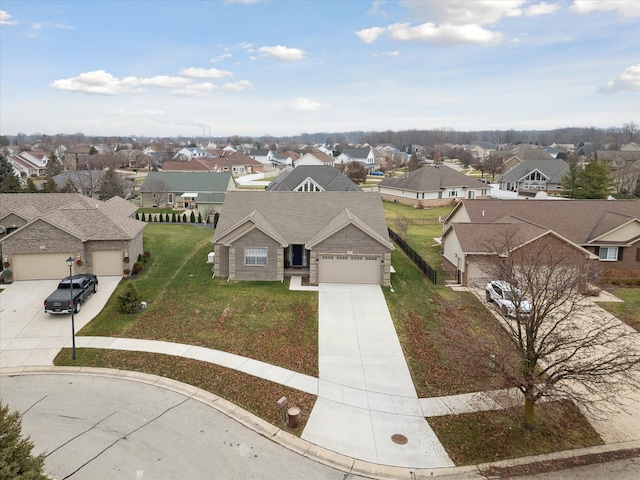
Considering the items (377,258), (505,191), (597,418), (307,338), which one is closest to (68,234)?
(307,338)

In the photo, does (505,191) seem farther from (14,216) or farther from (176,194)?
(14,216)

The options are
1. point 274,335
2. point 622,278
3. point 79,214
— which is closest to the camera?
point 274,335

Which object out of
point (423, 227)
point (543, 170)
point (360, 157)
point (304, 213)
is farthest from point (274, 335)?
point (360, 157)

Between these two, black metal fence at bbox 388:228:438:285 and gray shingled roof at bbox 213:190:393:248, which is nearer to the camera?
black metal fence at bbox 388:228:438:285

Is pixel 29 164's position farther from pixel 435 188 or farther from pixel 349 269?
pixel 349 269

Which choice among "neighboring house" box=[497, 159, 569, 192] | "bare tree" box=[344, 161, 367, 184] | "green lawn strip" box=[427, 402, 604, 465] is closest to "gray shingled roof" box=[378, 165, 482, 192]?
"neighboring house" box=[497, 159, 569, 192]

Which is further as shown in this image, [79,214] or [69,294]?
[79,214]

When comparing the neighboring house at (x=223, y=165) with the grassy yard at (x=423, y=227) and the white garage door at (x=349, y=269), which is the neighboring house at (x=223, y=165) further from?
the white garage door at (x=349, y=269)

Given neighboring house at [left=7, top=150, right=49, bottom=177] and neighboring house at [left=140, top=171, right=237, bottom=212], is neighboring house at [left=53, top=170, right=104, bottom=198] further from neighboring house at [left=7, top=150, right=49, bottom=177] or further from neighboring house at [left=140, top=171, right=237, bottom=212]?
neighboring house at [left=7, top=150, right=49, bottom=177]
